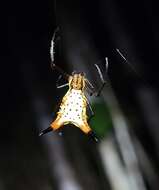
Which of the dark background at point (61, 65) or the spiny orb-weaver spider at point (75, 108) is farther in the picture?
the dark background at point (61, 65)

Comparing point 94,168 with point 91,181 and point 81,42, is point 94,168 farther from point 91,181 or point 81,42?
point 81,42

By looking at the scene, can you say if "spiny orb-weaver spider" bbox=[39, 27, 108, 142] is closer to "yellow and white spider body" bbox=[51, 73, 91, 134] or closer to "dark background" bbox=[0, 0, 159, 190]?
"yellow and white spider body" bbox=[51, 73, 91, 134]

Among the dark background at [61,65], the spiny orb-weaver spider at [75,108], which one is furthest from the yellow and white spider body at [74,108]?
the dark background at [61,65]

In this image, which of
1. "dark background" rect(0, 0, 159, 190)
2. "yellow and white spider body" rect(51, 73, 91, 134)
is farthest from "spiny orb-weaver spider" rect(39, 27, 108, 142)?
"dark background" rect(0, 0, 159, 190)

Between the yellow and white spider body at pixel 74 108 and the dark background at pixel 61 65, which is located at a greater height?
the dark background at pixel 61 65

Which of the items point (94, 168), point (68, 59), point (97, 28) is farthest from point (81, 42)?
point (94, 168)

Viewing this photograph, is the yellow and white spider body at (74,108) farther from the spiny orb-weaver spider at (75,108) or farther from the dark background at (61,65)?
the dark background at (61,65)

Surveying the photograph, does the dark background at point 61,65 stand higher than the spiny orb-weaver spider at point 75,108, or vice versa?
the dark background at point 61,65
